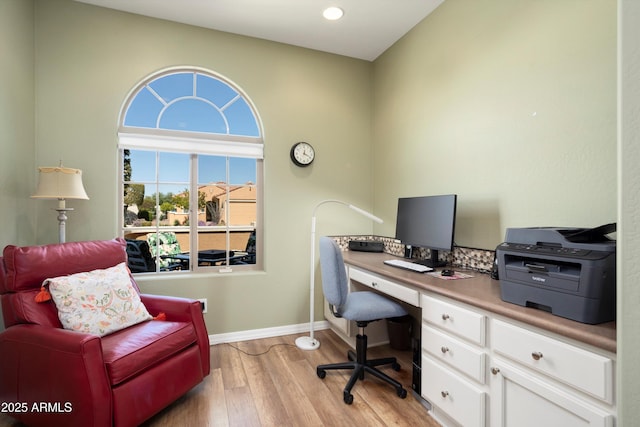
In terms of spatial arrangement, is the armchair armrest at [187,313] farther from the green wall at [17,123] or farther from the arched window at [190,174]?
the green wall at [17,123]

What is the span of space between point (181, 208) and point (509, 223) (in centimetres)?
267

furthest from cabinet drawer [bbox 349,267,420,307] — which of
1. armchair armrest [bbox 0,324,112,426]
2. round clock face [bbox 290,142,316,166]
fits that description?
armchair armrest [bbox 0,324,112,426]

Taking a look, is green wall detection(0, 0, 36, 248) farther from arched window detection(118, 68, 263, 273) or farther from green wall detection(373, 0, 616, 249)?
green wall detection(373, 0, 616, 249)

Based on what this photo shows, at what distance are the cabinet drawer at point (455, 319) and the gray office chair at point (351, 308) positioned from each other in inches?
14.1

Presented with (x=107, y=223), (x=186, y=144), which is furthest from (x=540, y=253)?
(x=107, y=223)

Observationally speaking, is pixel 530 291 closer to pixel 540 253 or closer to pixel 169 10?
pixel 540 253

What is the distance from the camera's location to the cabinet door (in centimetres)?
104

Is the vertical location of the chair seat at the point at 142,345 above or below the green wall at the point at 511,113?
below

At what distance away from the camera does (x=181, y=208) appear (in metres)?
2.86

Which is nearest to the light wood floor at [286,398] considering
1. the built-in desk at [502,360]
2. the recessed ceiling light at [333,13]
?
the built-in desk at [502,360]

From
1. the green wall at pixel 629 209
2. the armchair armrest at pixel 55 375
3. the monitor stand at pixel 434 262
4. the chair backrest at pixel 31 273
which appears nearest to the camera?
the green wall at pixel 629 209

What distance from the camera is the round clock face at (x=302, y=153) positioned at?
120 inches

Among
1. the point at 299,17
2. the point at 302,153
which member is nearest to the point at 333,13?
the point at 299,17

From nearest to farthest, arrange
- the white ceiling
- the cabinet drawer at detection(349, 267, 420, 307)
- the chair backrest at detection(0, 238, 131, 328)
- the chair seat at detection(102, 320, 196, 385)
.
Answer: the chair seat at detection(102, 320, 196, 385)
the chair backrest at detection(0, 238, 131, 328)
the cabinet drawer at detection(349, 267, 420, 307)
the white ceiling
